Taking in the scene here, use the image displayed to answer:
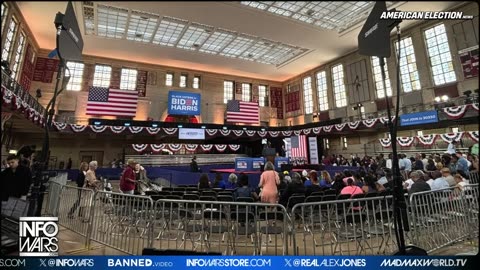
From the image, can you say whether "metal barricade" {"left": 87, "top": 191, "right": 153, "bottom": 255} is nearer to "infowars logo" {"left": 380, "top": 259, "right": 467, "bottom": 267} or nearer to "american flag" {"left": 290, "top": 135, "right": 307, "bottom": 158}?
"infowars logo" {"left": 380, "top": 259, "right": 467, "bottom": 267}

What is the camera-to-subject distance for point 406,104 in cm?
1261

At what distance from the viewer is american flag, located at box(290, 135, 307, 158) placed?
1186 cm

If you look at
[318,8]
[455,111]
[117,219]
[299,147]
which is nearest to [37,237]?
[117,219]

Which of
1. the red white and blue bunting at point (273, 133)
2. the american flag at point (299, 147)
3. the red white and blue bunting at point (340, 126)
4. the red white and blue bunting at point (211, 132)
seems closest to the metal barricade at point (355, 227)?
the american flag at point (299, 147)

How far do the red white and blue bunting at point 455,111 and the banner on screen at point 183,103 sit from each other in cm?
1463

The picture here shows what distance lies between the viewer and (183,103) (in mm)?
17469

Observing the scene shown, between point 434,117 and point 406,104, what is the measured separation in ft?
19.0

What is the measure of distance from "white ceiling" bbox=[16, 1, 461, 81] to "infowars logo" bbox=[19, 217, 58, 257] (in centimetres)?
121

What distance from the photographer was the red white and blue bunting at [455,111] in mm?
5397

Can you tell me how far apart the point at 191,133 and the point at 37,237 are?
559 inches

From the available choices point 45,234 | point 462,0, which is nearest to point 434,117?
point 462,0

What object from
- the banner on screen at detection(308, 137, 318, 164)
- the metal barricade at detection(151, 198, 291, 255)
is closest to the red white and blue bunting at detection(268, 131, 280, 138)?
the banner on screen at detection(308, 137, 318, 164)

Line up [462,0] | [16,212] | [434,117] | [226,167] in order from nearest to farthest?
1. [16,212]
2. [462,0]
3. [434,117]
4. [226,167]

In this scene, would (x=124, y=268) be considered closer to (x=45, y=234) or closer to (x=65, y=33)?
(x=45, y=234)
